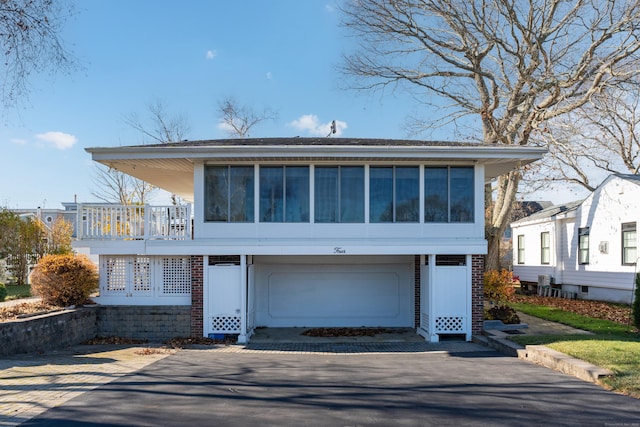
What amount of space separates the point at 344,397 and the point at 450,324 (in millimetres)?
6084

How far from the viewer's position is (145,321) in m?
12.8

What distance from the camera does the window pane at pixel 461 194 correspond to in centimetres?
1281

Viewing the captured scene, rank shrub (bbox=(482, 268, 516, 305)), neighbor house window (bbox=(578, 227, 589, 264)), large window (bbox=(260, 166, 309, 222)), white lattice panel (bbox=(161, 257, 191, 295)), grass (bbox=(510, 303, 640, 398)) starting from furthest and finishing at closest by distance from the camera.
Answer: neighbor house window (bbox=(578, 227, 589, 264)) → shrub (bbox=(482, 268, 516, 305)) → white lattice panel (bbox=(161, 257, 191, 295)) → large window (bbox=(260, 166, 309, 222)) → grass (bbox=(510, 303, 640, 398))

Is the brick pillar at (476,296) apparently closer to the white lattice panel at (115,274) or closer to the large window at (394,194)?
the large window at (394,194)

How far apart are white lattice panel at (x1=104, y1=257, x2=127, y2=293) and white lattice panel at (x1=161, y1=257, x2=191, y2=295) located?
40.0 inches

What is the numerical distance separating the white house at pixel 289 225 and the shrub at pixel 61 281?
49cm

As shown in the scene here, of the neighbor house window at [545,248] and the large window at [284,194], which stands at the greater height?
the large window at [284,194]

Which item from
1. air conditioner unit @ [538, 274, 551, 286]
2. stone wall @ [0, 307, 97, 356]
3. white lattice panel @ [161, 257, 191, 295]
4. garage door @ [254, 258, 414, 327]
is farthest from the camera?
air conditioner unit @ [538, 274, 551, 286]

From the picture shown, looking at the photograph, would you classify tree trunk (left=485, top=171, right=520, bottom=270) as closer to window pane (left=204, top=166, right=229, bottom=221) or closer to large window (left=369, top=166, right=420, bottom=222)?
Answer: large window (left=369, top=166, right=420, bottom=222)

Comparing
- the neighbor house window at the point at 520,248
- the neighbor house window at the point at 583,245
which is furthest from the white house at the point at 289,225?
the neighbor house window at the point at 520,248

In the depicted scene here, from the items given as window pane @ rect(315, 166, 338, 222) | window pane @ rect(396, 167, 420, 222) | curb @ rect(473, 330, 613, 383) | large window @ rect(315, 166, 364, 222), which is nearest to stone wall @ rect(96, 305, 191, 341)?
window pane @ rect(315, 166, 338, 222)

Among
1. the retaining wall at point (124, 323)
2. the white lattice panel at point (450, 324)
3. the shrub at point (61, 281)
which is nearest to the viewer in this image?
the retaining wall at point (124, 323)

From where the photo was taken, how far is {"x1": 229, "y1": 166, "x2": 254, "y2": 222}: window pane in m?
12.7

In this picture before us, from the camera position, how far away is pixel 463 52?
22.0 metres
